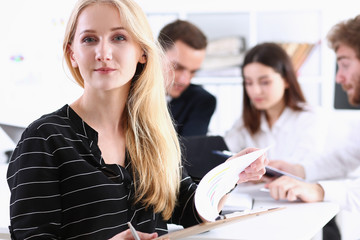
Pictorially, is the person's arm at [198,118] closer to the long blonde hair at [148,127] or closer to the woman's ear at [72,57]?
the long blonde hair at [148,127]

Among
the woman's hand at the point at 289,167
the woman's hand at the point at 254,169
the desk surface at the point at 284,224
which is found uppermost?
the woman's hand at the point at 254,169

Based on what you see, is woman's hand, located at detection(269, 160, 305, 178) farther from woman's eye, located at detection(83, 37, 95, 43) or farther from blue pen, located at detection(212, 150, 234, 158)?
woman's eye, located at detection(83, 37, 95, 43)

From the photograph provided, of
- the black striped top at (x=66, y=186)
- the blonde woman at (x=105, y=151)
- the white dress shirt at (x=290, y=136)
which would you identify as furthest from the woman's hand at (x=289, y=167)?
the black striped top at (x=66, y=186)

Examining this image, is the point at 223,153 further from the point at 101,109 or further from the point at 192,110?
the point at 192,110

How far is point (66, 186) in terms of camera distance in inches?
44.3

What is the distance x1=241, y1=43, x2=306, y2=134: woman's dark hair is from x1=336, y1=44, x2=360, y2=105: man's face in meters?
0.28

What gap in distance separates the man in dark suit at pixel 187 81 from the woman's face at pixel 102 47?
122 cm

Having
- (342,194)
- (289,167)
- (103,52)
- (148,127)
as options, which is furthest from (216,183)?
(289,167)

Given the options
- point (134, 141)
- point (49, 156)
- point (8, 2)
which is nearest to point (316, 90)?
point (8, 2)

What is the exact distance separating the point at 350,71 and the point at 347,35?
0.51ft

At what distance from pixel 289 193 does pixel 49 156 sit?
2.66ft

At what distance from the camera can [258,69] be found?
2480mm

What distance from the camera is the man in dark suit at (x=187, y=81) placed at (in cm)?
247

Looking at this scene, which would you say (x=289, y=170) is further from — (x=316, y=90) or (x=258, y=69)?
(x=316, y=90)
